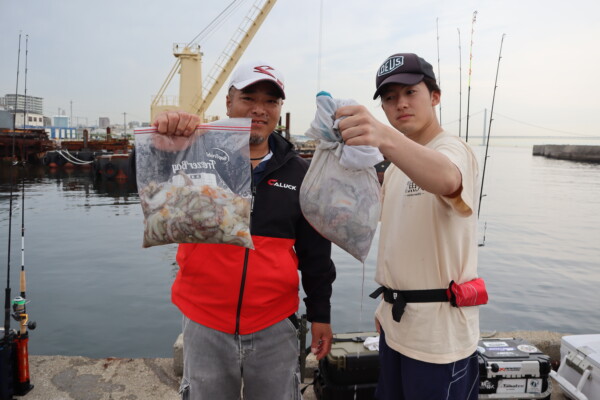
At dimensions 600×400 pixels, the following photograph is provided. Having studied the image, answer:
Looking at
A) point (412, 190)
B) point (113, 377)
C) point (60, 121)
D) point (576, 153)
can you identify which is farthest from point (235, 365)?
point (60, 121)

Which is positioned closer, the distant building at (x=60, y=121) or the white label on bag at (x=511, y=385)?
the white label on bag at (x=511, y=385)

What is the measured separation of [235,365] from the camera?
1933mm

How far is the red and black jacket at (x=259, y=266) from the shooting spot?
6.31ft

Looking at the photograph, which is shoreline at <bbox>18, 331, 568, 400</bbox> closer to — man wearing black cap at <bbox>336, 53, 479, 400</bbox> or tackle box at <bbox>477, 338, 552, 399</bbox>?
tackle box at <bbox>477, 338, 552, 399</bbox>

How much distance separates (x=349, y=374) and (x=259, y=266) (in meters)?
1.55

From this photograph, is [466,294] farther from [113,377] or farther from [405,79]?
[113,377]

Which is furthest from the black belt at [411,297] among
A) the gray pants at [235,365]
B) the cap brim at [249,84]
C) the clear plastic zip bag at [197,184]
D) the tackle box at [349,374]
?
the tackle box at [349,374]

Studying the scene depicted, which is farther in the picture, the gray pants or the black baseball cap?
the gray pants

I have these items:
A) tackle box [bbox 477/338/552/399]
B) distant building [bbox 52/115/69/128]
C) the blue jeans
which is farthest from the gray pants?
distant building [bbox 52/115/69/128]

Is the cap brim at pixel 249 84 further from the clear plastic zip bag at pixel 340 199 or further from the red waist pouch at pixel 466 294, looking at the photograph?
the red waist pouch at pixel 466 294

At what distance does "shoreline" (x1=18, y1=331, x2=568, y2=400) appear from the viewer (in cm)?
322

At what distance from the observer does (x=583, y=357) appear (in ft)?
9.98

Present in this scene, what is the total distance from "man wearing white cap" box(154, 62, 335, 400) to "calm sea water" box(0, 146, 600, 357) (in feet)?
1.55

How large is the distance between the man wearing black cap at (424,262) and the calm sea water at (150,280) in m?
0.40
